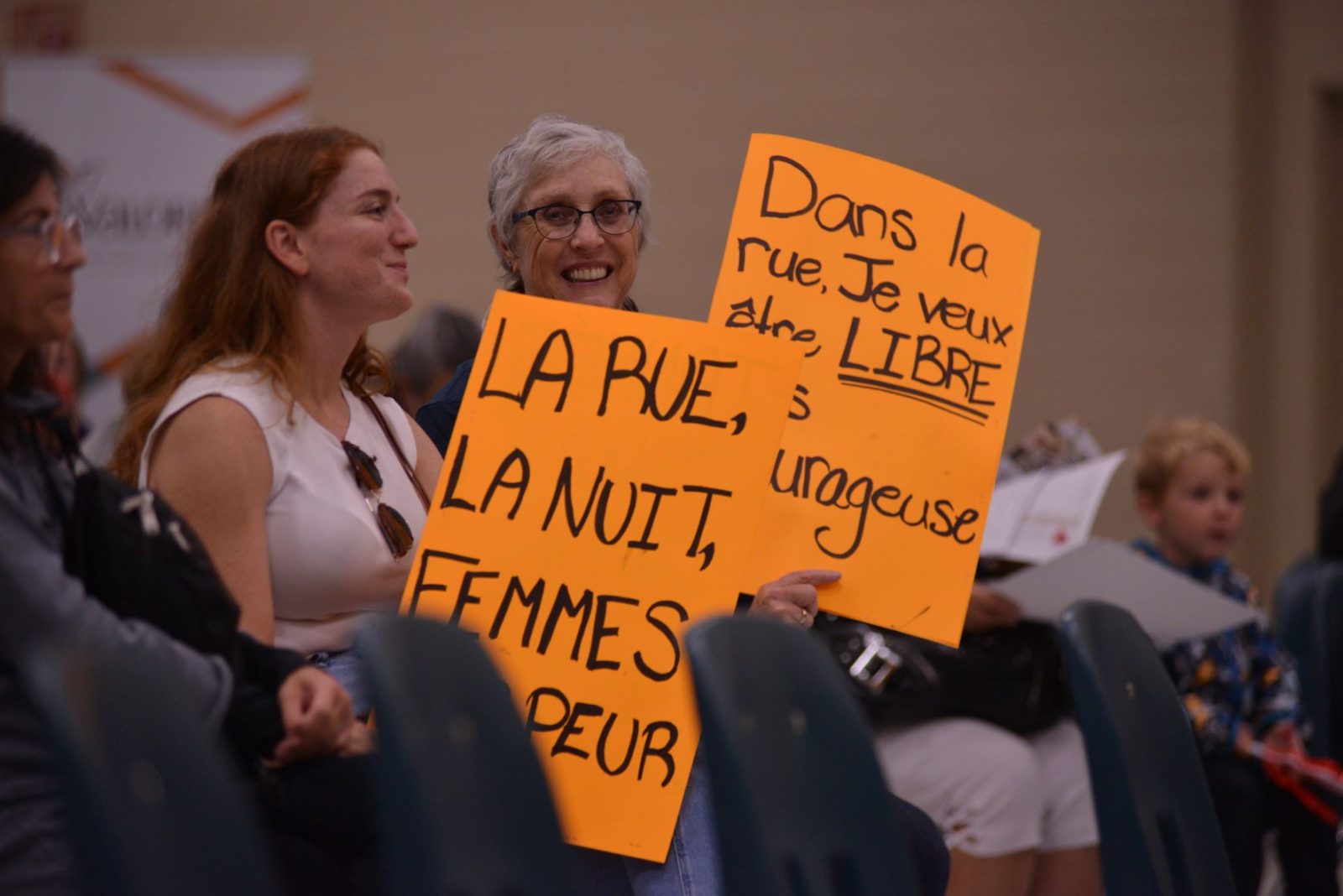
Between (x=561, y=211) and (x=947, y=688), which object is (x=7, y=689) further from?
(x=947, y=688)

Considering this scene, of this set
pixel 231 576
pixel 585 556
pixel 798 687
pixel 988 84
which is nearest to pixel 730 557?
pixel 585 556

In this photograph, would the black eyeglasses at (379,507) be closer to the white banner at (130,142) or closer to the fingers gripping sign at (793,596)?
the fingers gripping sign at (793,596)

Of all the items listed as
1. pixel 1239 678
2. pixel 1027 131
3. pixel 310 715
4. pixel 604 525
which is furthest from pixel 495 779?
pixel 1027 131

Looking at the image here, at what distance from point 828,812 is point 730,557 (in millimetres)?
489

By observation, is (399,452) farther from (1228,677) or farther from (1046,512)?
(1228,677)

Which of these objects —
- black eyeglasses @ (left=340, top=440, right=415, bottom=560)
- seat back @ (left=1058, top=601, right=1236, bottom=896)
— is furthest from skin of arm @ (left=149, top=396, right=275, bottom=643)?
seat back @ (left=1058, top=601, right=1236, bottom=896)

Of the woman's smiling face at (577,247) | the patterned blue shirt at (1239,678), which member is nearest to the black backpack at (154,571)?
the woman's smiling face at (577,247)

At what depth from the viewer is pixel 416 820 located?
46.3 inches

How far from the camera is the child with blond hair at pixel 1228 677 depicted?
3.14 m

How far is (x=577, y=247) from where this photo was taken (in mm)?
2285

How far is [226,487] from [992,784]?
6.11 ft

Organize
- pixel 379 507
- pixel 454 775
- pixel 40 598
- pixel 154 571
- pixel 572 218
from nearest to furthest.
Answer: pixel 454 775
pixel 40 598
pixel 154 571
pixel 379 507
pixel 572 218

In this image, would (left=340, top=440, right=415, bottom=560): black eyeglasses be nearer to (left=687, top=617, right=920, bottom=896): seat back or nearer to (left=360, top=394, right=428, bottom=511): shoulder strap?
(left=360, top=394, right=428, bottom=511): shoulder strap

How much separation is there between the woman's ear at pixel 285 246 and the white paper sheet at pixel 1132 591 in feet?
5.44
